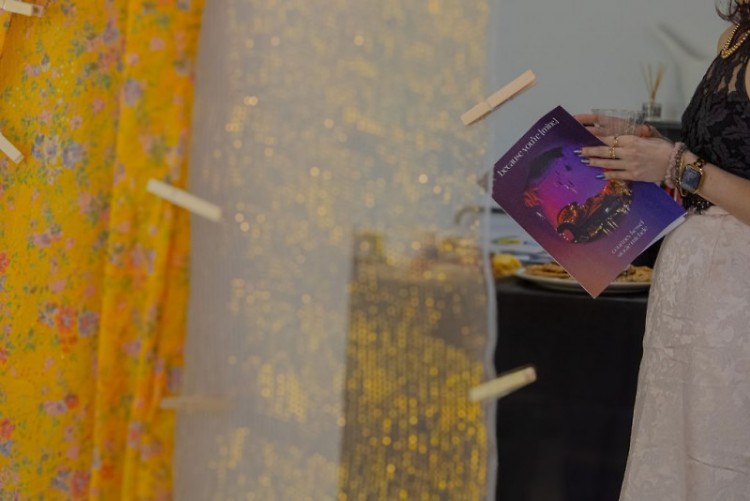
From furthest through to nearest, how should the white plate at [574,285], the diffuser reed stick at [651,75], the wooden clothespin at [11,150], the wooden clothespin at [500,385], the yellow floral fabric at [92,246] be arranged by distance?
the diffuser reed stick at [651,75]
the white plate at [574,285]
the wooden clothespin at [11,150]
the yellow floral fabric at [92,246]
the wooden clothespin at [500,385]

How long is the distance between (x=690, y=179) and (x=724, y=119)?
97 millimetres

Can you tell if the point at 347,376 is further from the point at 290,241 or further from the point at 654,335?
the point at 654,335

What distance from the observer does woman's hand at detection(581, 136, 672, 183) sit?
123 centimetres

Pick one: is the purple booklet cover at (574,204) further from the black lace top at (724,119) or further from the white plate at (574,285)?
the white plate at (574,285)

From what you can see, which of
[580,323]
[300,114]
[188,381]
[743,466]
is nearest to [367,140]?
[300,114]

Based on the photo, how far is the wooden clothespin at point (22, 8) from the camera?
1.10m

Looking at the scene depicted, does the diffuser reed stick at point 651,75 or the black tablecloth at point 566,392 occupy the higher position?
the diffuser reed stick at point 651,75

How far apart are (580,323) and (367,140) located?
1.18 metres

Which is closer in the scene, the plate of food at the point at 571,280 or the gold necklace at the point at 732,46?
the gold necklace at the point at 732,46

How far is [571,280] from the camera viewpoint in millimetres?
2049

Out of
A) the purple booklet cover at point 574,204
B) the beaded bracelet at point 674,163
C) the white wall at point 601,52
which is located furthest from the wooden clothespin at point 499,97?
the white wall at point 601,52

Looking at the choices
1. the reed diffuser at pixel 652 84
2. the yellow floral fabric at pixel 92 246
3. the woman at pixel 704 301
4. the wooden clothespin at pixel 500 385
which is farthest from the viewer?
the reed diffuser at pixel 652 84

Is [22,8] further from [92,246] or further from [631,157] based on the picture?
[631,157]

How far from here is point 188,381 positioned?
106 cm
